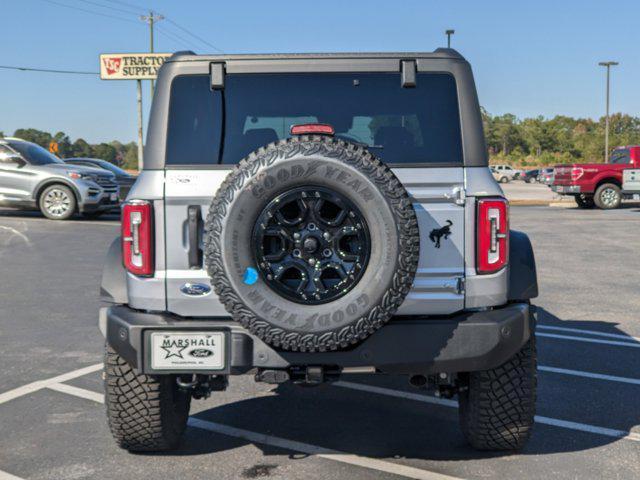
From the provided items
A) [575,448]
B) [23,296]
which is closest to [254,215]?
[575,448]

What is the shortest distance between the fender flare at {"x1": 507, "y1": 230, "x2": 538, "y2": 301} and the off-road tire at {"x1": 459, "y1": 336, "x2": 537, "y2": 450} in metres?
0.26

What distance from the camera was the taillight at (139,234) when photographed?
3814 mm

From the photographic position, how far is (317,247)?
348 centimetres

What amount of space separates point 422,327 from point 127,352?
134 cm

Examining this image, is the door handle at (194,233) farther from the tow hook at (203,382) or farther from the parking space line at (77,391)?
the parking space line at (77,391)

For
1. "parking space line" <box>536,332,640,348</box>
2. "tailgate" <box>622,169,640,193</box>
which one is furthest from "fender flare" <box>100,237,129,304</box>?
"tailgate" <box>622,169,640,193</box>

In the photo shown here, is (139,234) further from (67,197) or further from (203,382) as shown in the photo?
(67,197)

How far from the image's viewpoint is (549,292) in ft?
32.8

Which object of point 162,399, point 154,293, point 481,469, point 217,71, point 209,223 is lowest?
point 481,469

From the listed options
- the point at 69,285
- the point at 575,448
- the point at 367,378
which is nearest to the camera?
the point at 575,448

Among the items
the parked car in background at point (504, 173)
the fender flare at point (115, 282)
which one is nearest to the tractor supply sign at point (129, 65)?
the parked car in background at point (504, 173)

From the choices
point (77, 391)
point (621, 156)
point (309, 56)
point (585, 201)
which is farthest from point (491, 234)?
point (585, 201)

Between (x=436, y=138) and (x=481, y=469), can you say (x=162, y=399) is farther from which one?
(x=436, y=138)

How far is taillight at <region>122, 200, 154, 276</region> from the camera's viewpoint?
381cm
